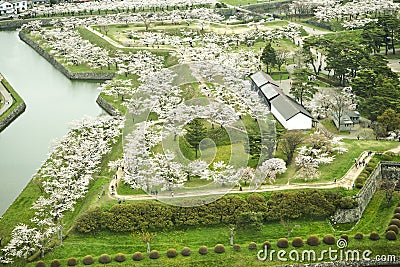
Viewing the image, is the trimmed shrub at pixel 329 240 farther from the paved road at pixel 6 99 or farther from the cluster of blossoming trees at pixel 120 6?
the cluster of blossoming trees at pixel 120 6

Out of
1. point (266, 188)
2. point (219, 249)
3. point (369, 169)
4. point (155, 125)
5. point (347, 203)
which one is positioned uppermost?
point (155, 125)

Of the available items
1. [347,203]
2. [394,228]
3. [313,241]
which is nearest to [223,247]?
[313,241]

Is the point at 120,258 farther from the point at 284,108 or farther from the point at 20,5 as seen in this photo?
the point at 20,5

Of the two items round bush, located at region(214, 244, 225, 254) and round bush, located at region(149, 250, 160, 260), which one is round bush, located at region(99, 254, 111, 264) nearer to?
round bush, located at region(149, 250, 160, 260)

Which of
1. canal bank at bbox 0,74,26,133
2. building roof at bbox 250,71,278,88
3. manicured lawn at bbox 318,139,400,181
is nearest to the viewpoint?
manicured lawn at bbox 318,139,400,181

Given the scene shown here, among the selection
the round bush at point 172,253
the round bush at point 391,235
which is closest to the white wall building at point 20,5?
the round bush at point 172,253

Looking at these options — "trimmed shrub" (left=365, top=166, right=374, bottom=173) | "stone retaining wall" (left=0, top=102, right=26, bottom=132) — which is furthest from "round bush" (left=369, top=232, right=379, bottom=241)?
"stone retaining wall" (left=0, top=102, right=26, bottom=132)

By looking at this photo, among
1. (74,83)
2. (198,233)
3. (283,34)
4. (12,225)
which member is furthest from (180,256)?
(283,34)

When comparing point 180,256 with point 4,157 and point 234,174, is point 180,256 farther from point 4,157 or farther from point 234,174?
point 4,157
